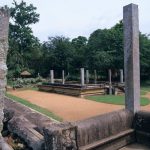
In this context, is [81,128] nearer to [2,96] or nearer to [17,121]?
[2,96]

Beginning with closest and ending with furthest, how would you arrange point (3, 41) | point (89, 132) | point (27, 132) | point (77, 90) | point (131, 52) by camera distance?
point (3, 41), point (89, 132), point (27, 132), point (131, 52), point (77, 90)

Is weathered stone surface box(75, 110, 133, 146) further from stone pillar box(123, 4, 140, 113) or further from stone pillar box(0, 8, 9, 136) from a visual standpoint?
stone pillar box(0, 8, 9, 136)

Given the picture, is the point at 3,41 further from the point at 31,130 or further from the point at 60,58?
the point at 60,58

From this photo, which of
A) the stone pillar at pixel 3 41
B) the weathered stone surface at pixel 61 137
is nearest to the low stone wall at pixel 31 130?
the weathered stone surface at pixel 61 137

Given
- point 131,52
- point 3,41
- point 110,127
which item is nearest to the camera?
point 3,41

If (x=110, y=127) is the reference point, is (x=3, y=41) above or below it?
above

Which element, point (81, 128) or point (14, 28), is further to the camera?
point (14, 28)

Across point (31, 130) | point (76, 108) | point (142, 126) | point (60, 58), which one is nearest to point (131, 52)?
point (142, 126)

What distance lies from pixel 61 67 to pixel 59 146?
3274 centimetres

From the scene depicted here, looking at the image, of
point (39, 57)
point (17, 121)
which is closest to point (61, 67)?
point (39, 57)

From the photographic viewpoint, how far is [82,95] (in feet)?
56.6

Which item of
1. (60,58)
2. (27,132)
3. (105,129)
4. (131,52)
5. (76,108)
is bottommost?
(76,108)

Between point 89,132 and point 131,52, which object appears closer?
point 89,132

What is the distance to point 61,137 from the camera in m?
4.07
